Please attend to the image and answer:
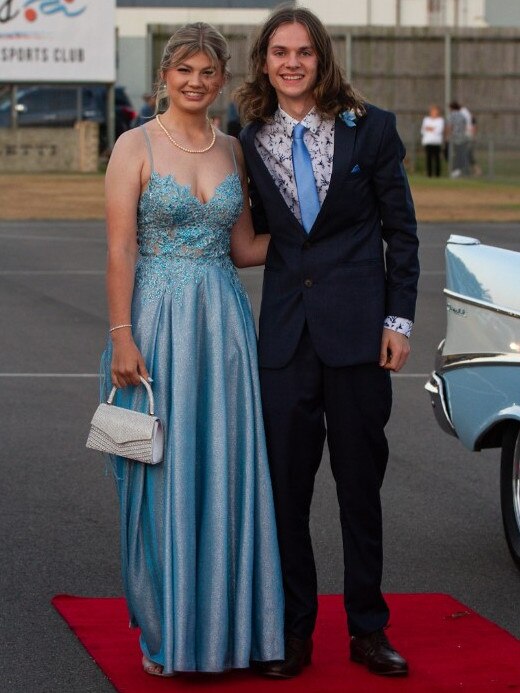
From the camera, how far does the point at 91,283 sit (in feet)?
52.1

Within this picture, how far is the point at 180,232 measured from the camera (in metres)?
4.75

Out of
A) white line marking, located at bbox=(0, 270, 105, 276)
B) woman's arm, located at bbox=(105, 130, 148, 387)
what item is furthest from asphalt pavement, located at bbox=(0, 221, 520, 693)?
white line marking, located at bbox=(0, 270, 105, 276)

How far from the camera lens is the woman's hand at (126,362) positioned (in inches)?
184

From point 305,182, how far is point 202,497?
0.99 meters

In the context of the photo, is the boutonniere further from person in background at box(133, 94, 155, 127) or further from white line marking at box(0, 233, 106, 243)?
white line marking at box(0, 233, 106, 243)

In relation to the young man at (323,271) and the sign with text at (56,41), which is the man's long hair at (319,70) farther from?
the sign with text at (56,41)

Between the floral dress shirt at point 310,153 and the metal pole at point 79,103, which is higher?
the metal pole at point 79,103

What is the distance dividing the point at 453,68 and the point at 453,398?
36004mm

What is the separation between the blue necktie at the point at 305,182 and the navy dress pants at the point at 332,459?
363mm

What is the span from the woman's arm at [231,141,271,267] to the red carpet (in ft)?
4.18

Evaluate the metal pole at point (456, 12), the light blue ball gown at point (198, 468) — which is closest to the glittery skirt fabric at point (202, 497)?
the light blue ball gown at point (198, 468)

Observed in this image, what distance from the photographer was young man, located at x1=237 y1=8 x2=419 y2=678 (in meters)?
4.69

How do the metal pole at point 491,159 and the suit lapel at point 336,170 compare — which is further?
the metal pole at point 491,159

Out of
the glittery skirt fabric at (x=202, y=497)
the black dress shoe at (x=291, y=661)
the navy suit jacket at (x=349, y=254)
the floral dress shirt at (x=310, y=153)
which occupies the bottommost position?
the black dress shoe at (x=291, y=661)
